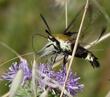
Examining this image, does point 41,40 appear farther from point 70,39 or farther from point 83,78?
point 70,39

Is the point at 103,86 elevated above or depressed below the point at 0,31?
below

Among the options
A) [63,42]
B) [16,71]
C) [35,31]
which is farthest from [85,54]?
[35,31]

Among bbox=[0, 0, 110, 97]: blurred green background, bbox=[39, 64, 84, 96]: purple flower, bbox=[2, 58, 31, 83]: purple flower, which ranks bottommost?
bbox=[39, 64, 84, 96]: purple flower

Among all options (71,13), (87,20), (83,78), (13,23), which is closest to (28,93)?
(87,20)

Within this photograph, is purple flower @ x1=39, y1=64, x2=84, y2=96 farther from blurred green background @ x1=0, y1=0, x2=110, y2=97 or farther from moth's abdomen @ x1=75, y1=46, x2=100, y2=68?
blurred green background @ x1=0, y1=0, x2=110, y2=97

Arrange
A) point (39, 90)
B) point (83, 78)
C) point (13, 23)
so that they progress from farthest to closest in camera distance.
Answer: point (13, 23), point (83, 78), point (39, 90)

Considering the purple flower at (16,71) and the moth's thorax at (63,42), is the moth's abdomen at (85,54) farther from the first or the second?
the purple flower at (16,71)

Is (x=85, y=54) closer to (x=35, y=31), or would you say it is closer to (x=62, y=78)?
(x=62, y=78)

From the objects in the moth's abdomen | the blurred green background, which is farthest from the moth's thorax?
the blurred green background
